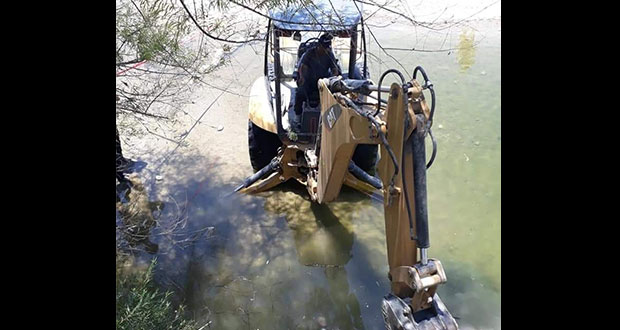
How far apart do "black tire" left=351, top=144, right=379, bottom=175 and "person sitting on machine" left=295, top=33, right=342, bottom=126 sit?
103 centimetres

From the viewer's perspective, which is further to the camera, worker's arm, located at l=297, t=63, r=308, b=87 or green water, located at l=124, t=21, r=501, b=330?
worker's arm, located at l=297, t=63, r=308, b=87

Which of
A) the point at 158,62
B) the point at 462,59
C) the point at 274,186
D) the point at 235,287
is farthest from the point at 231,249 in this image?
the point at 462,59

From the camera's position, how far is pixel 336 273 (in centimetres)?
434

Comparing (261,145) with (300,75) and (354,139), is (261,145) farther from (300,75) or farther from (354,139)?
(354,139)

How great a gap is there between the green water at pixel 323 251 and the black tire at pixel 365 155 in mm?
395

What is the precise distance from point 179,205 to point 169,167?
3.22ft

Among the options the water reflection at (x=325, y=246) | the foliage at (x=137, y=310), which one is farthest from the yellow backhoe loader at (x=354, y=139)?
the foliage at (x=137, y=310)

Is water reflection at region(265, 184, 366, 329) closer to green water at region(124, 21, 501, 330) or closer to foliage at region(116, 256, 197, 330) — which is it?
green water at region(124, 21, 501, 330)

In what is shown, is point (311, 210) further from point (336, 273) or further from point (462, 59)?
point (462, 59)

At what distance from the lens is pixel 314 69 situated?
4.65 metres

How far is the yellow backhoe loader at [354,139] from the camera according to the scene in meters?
2.35

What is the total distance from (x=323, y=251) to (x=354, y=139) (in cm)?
192

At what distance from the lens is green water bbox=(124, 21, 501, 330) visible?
12.8ft

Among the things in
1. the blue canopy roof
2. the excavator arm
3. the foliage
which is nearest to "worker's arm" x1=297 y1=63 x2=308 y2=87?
the blue canopy roof
